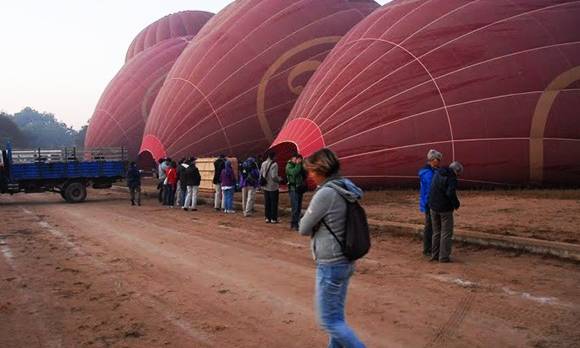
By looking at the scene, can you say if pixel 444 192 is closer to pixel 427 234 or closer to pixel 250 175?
pixel 427 234

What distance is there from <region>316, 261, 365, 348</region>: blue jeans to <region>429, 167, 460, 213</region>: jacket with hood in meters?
4.35

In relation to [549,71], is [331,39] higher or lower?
higher

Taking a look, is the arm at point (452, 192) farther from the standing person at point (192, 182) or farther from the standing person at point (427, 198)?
the standing person at point (192, 182)

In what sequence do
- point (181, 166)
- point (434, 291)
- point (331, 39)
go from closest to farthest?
point (434, 291) → point (181, 166) → point (331, 39)

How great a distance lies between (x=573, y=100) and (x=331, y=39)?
895 cm

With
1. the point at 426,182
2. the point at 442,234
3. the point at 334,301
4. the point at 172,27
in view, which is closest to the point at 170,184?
the point at 426,182

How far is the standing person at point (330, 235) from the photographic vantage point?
3.57 meters

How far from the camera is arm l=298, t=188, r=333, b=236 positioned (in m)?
3.56

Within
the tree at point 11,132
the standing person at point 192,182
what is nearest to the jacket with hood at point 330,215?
the standing person at point 192,182

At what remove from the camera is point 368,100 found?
1460 centimetres

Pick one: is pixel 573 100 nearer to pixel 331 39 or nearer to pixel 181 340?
pixel 331 39

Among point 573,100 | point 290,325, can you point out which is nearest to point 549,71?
point 573,100

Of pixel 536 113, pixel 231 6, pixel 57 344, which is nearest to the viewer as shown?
pixel 57 344

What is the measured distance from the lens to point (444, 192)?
25.1ft
